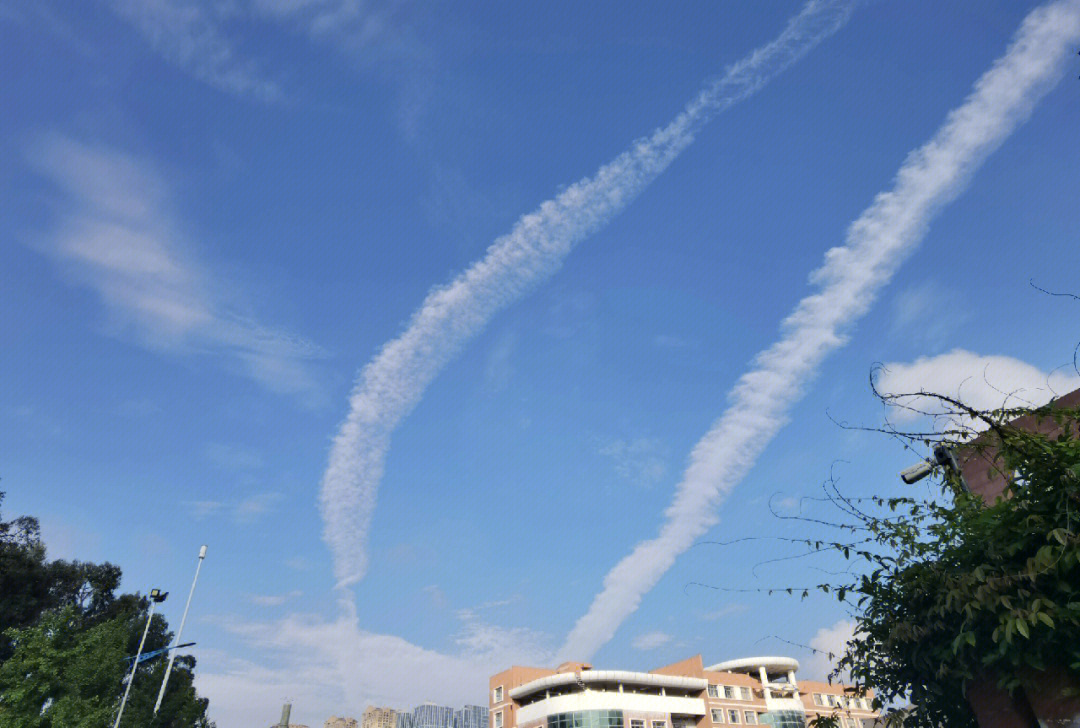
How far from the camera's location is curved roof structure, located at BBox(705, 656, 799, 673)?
7575cm

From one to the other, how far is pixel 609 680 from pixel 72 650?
5039cm

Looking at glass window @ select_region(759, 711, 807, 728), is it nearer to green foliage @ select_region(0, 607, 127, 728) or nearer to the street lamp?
green foliage @ select_region(0, 607, 127, 728)

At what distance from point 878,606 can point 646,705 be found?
64.6 m

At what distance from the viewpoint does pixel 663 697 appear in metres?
67.3

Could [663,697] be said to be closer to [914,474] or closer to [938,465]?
[914,474]

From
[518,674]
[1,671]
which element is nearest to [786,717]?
[518,674]

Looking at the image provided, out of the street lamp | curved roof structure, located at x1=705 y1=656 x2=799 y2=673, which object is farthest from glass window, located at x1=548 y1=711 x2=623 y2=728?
the street lamp

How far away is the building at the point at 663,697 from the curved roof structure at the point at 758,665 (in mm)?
108

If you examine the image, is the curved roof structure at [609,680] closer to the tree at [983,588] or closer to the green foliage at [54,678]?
the green foliage at [54,678]

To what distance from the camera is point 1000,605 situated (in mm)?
6891

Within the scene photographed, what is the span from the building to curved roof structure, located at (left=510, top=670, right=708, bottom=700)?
86 millimetres

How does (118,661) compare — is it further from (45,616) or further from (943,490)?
(943,490)

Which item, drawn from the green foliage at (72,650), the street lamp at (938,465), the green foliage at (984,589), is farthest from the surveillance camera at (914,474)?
the green foliage at (72,650)

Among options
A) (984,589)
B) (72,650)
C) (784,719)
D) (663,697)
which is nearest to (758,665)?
(784,719)
